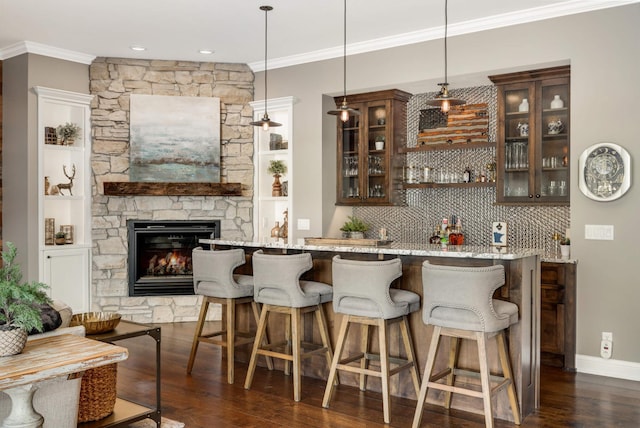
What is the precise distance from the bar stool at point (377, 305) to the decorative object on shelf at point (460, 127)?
104 inches

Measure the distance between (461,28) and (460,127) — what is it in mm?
1110

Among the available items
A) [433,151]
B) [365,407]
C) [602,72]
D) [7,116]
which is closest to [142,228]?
[7,116]

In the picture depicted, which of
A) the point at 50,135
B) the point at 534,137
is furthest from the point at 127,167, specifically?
the point at 534,137

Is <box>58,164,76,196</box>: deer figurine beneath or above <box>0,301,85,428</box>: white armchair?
above

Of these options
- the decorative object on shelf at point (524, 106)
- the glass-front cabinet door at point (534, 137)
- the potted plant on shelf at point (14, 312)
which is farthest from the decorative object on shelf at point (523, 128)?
the potted plant on shelf at point (14, 312)

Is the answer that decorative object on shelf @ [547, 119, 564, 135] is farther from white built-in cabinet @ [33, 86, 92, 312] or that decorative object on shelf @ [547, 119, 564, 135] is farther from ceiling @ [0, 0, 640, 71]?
white built-in cabinet @ [33, 86, 92, 312]

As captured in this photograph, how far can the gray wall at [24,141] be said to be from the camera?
20.5 ft

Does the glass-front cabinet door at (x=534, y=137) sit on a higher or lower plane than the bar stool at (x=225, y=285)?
higher

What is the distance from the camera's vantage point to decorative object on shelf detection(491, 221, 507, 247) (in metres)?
5.91

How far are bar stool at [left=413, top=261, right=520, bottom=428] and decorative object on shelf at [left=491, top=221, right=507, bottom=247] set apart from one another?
234cm

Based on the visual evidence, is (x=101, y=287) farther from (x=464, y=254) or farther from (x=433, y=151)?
(x=464, y=254)

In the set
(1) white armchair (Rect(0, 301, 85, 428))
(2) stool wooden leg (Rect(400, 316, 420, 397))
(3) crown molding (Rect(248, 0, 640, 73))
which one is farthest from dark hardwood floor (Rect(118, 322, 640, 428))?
(3) crown molding (Rect(248, 0, 640, 73))

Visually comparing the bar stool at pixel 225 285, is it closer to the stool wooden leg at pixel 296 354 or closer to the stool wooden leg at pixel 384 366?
the stool wooden leg at pixel 296 354

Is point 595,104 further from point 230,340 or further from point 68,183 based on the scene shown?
point 68,183
